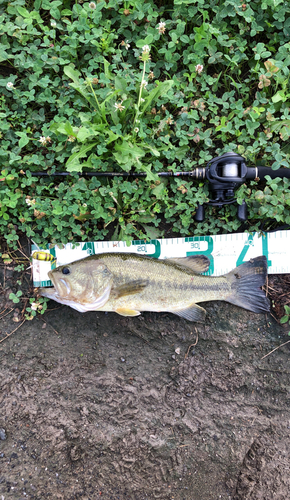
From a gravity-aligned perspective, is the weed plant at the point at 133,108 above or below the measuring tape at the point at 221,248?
above

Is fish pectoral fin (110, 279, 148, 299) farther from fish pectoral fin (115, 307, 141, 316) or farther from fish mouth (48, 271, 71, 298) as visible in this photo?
fish mouth (48, 271, 71, 298)

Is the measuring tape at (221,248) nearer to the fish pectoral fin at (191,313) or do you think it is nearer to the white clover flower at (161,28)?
the fish pectoral fin at (191,313)

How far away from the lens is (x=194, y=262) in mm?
3459

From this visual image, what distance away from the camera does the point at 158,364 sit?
353cm

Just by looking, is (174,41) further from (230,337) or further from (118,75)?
(230,337)

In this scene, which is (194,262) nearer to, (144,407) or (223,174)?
(223,174)

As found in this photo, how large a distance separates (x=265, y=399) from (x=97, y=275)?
2457 mm

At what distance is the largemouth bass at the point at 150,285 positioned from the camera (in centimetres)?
320

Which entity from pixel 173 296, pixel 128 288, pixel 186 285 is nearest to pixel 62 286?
pixel 128 288

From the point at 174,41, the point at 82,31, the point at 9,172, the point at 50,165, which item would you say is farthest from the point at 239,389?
the point at 82,31

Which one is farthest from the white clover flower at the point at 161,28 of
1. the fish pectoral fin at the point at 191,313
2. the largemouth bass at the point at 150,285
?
the fish pectoral fin at the point at 191,313

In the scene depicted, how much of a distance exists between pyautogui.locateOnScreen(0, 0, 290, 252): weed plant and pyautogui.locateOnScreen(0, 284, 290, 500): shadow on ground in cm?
118

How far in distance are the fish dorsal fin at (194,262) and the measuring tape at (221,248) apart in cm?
16

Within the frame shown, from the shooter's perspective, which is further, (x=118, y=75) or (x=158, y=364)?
(x=158, y=364)
